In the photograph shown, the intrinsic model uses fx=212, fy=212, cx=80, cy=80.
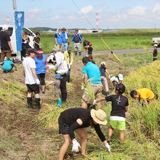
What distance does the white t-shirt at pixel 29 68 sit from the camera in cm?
555

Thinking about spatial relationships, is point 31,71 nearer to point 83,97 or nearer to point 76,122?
point 83,97

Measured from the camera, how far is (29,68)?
5629 mm

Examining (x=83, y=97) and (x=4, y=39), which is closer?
(x=83, y=97)

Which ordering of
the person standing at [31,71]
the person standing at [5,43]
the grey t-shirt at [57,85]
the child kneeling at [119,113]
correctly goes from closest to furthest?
the child kneeling at [119,113], the person standing at [31,71], the grey t-shirt at [57,85], the person standing at [5,43]

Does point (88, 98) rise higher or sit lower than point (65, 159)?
higher

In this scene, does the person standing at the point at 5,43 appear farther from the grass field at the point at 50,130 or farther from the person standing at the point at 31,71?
the person standing at the point at 31,71

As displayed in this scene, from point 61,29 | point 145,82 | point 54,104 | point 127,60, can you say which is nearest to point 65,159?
point 54,104

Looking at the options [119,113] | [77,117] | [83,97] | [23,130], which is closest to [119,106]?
[119,113]

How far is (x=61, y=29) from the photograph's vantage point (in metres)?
11.7

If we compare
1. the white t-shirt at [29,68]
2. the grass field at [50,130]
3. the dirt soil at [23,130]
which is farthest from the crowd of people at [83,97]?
the dirt soil at [23,130]

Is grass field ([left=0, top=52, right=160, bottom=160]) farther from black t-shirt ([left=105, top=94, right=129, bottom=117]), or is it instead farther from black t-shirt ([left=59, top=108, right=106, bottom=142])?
black t-shirt ([left=59, top=108, right=106, bottom=142])

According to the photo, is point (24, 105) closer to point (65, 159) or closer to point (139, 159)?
point (65, 159)

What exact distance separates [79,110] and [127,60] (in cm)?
1119

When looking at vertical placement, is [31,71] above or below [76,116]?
above
